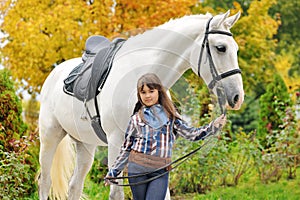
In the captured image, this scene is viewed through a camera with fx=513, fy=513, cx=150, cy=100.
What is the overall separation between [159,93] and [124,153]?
17.5 inches

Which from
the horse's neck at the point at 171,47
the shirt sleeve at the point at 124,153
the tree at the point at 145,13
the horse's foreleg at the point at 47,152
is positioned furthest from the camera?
the tree at the point at 145,13

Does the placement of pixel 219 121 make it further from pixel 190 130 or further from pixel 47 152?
pixel 47 152

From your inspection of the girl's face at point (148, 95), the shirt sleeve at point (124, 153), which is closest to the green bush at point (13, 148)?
the shirt sleeve at point (124, 153)

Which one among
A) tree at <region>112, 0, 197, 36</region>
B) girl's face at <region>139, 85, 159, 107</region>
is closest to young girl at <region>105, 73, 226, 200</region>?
girl's face at <region>139, 85, 159, 107</region>

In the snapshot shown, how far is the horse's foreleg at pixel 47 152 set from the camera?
4672mm

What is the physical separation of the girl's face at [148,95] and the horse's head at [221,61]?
33 centimetres

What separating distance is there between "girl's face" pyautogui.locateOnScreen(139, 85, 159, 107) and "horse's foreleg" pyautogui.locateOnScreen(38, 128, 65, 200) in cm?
164

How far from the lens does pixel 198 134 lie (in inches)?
128

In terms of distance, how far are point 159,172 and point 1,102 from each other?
9.46 ft

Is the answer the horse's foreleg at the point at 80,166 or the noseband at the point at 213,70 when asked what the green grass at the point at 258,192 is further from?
the noseband at the point at 213,70

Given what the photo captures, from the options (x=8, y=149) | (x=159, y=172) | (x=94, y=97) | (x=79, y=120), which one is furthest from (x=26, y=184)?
(x=159, y=172)

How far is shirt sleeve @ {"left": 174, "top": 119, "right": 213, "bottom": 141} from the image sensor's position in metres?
3.24

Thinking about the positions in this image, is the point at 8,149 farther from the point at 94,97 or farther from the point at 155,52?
the point at 155,52

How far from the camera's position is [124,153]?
129 inches
